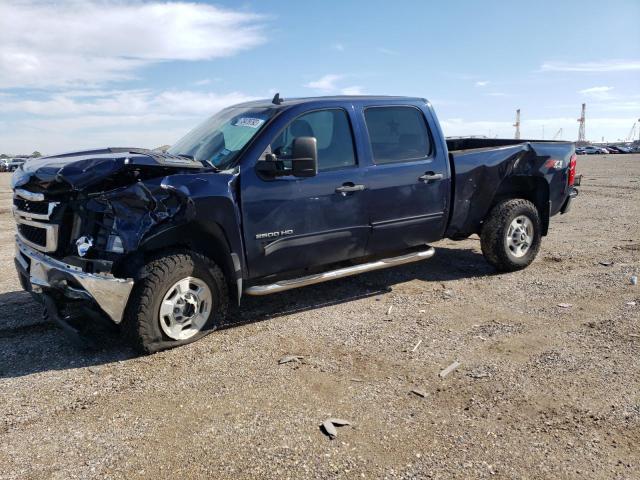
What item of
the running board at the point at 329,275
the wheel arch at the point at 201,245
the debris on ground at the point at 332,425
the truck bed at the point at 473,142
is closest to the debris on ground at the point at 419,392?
the debris on ground at the point at 332,425

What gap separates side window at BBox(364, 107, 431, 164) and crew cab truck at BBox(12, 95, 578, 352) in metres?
0.01

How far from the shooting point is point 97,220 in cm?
396

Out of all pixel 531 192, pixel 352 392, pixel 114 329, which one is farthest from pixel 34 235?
pixel 531 192

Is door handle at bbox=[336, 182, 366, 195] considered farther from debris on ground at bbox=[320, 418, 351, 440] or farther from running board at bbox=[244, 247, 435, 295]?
debris on ground at bbox=[320, 418, 351, 440]

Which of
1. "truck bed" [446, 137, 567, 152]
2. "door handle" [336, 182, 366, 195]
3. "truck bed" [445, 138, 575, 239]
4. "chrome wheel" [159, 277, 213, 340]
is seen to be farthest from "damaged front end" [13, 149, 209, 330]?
"truck bed" [446, 137, 567, 152]

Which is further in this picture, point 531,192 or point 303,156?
point 531,192

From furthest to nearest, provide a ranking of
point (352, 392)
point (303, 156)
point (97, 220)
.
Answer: point (303, 156), point (97, 220), point (352, 392)

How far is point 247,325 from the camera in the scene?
484 centimetres

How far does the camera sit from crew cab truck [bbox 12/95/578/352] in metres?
3.95

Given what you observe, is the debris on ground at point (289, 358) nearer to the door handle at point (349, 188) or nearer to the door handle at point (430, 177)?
the door handle at point (349, 188)

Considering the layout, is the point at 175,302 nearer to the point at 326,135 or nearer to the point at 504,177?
the point at 326,135

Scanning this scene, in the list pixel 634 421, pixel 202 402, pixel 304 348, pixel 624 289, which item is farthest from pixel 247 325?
pixel 624 289

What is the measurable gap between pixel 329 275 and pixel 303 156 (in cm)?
118

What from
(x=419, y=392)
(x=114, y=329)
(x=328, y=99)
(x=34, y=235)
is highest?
(x=328, y=99)
